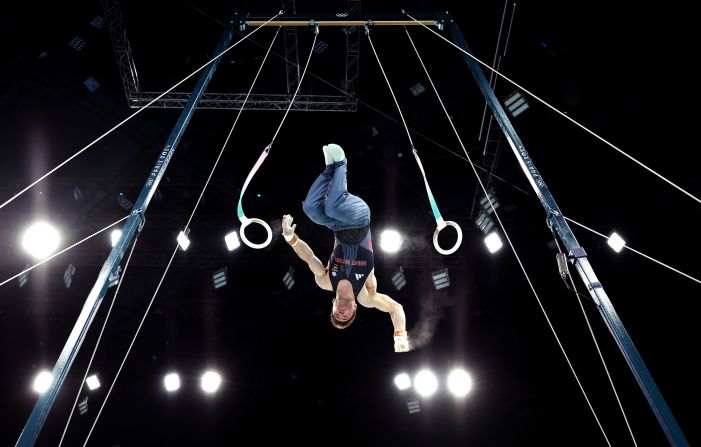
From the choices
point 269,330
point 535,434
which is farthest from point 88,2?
point 535,434

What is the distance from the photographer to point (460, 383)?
35.1 ft

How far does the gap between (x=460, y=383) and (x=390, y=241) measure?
2.87 m

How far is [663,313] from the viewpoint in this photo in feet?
31.4

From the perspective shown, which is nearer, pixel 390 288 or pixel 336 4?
pixel 336 4

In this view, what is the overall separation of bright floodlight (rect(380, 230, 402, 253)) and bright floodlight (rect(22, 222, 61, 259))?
569 centimetres

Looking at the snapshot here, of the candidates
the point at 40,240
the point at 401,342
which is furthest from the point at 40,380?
the point at 401,342

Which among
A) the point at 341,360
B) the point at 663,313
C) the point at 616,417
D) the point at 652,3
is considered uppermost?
the point at 652,3

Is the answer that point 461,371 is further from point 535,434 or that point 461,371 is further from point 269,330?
point 269,330

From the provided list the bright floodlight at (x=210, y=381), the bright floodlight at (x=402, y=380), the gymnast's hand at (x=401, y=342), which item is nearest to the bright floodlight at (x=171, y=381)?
the bright floodlight at (x=210, y=381)

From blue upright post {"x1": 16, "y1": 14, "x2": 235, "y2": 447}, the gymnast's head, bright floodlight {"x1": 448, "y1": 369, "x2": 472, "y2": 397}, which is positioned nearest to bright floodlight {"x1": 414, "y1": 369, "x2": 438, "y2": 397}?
Result: bright floodlight {"x1": 448, "y1": 369, "x2": 472, "y2": 397}

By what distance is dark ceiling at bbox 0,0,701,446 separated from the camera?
9.41m

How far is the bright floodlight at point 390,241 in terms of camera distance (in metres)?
10.5

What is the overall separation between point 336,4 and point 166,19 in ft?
9.31

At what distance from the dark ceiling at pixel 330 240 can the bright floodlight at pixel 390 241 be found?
0.84 feet
